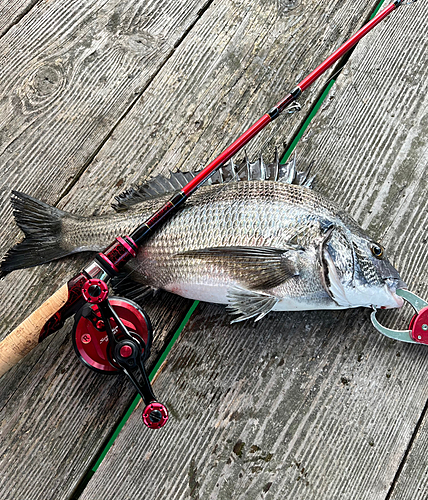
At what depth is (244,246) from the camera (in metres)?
1.58

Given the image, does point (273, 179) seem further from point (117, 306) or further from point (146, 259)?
point (117, 306)

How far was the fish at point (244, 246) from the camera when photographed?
1.56 m

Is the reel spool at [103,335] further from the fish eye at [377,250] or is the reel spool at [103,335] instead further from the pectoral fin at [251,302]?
the fish eye at [377,250]

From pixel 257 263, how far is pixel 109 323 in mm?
534

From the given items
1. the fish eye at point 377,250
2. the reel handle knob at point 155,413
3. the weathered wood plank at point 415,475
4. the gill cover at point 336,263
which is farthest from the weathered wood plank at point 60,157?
the weathered wood plank at point 415,475

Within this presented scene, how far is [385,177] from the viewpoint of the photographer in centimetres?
192

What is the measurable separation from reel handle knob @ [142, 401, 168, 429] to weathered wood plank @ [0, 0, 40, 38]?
181 cm

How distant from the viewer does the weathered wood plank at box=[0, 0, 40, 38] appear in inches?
82.4

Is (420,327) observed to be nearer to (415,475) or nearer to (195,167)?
(415,475)

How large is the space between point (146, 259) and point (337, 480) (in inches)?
42.1

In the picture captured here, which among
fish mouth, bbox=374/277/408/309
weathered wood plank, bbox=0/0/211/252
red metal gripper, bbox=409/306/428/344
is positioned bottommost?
red metal gripper, bbox=409/306/428/344

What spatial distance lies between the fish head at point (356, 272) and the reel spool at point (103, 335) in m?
0.66

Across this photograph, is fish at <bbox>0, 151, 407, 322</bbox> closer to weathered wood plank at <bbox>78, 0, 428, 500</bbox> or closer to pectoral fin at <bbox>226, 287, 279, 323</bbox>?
pectoral fin at <bbox>226, 287, 279, 323</bbox>

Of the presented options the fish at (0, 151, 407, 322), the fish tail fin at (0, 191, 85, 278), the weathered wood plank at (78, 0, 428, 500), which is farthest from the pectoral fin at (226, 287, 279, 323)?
the fish tail fin at (0, 191, 85, 278)
